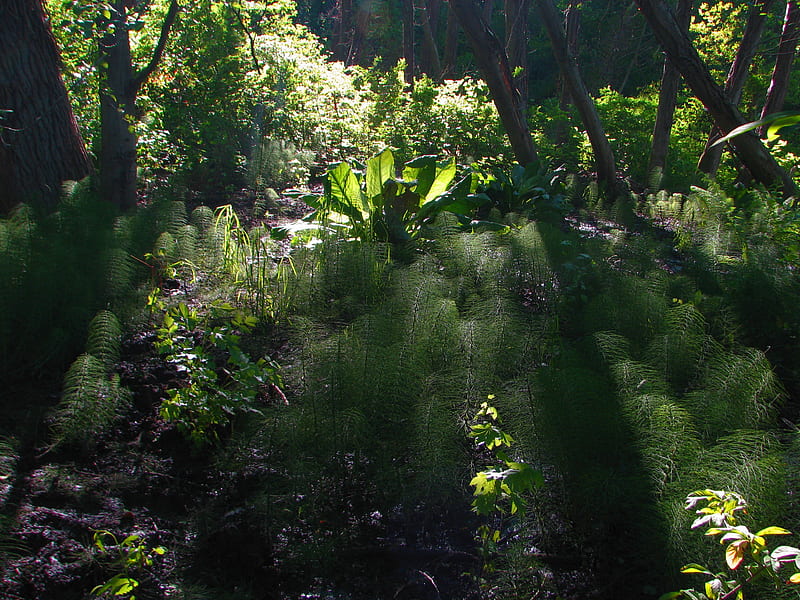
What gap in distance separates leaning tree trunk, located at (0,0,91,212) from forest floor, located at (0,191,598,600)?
9.60ft

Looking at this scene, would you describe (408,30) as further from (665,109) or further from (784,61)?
(665,109)

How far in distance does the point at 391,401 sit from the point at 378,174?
2.67m

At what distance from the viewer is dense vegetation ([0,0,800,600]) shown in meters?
1.80

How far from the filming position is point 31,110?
14.9 feet

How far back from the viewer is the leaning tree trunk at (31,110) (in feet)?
14.5

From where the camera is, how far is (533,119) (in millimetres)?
9969

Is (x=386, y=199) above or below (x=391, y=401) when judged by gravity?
above

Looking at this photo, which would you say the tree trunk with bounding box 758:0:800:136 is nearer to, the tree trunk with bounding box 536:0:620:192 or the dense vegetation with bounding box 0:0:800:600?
the tree trunk with bounding box 536:0:620:192

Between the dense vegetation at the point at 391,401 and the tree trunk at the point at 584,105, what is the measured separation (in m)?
2.36

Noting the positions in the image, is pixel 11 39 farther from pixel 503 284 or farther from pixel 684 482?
pixel 684 482

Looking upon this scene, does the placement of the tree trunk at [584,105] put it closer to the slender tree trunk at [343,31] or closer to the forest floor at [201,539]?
the forest floor at [201,539]

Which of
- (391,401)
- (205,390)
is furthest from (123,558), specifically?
(391,401)

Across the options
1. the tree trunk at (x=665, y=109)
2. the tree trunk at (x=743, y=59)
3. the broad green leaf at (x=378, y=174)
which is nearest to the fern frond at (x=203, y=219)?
the broad green leaf at (x=378, y=174)

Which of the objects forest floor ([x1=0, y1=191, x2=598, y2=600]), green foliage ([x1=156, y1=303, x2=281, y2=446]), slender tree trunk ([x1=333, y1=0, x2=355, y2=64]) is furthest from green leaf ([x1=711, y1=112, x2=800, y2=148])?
slender tree trunk ([x1=333, y1=0, x2=355, y2=64])
